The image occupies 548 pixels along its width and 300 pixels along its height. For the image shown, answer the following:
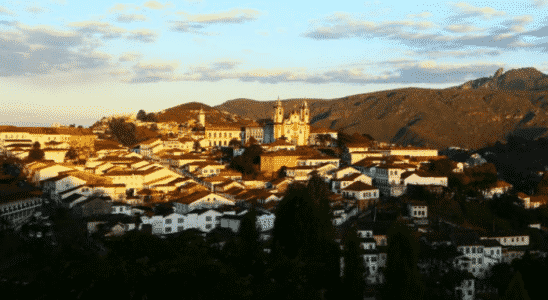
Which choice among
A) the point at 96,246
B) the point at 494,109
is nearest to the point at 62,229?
the point at 96,246

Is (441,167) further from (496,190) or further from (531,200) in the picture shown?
(531,200)

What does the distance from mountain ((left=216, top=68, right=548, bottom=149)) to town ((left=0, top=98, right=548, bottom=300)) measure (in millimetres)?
57590

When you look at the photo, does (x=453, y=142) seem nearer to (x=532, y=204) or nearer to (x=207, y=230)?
(x=532, y=204)

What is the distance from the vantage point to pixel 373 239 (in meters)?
23.3

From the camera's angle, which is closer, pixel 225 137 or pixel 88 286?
pixel 88 286

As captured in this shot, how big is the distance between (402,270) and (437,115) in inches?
3787

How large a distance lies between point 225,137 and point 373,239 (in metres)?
29.9

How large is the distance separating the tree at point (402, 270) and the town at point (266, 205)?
0.39 ft

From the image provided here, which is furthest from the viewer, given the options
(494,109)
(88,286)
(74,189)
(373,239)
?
(494,109)

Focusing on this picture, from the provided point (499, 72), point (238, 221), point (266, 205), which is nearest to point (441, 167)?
point (266, 205)

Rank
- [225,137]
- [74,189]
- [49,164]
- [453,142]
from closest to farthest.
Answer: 1. [74,189]
2. [49,164]
3. [225,137]
4. [453,142]

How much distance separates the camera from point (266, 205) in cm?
2716

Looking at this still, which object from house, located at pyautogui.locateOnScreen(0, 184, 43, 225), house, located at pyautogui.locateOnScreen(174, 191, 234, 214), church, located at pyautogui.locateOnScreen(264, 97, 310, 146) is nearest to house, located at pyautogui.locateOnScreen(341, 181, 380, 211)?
house, located at pyautogui.locateOnScreen(174, 191, 234, 214)

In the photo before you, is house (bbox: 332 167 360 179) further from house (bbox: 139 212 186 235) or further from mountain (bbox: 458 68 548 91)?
mountain (bbox: 458 68 548 91)
